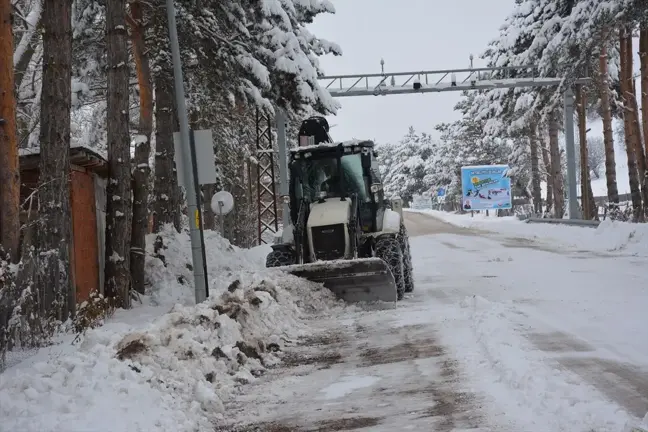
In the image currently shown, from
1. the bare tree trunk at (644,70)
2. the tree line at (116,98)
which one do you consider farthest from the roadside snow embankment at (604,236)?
the tree line at (116,98)

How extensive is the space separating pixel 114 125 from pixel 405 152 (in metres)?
Answer: 103

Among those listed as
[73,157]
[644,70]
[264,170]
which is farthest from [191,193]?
[644,70]

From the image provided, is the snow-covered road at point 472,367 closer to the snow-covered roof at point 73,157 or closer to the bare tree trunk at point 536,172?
the snow-covered roof at point 73,157

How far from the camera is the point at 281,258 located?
44.9ft

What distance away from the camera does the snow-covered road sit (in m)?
5.20

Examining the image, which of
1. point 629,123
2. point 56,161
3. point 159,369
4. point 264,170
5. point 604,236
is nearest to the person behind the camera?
point 159,369

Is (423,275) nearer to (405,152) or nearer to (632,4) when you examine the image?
(632,4)

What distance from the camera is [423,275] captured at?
56.3 ft

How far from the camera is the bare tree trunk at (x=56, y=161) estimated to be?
9.92 meters

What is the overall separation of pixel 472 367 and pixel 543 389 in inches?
49.5

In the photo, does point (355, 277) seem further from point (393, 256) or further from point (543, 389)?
point (543, 389)

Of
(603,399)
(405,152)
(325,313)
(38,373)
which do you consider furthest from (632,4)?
(405,152)

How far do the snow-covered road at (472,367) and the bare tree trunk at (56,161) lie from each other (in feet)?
11.6

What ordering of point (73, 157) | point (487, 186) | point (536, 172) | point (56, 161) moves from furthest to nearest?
1. point (487, 186)
2. point (536, 172)
3. point (73, 157)
4. point (56, 161)
